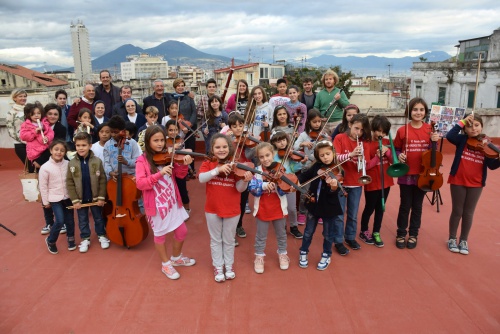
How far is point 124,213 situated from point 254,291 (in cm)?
155

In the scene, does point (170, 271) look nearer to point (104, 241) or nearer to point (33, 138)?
point (104, 241)

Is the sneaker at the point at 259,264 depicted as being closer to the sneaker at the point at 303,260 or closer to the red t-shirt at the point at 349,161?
the sneaker at the point at 303,260

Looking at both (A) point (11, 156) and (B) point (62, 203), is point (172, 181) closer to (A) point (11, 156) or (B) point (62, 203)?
(B) point (62, 203)

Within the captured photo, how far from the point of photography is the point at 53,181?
12.0 feet

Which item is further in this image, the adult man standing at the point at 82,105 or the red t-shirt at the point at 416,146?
the adult man standing at the point at 82,105

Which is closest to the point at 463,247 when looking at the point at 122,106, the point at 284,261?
the point at 284,261

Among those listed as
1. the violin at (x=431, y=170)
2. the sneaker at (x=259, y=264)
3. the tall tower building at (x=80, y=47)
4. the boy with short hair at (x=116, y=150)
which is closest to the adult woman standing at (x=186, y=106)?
the boy with short hair at (x=116, y=150)

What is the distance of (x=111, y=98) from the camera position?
5.55 m

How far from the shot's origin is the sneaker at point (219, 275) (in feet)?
10.5

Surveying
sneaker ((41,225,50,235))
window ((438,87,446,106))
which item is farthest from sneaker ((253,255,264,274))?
window ((438,87,446,106))

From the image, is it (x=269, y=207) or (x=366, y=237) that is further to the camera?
(x=366, y=237)

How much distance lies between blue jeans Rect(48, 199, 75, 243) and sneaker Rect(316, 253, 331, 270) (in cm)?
267

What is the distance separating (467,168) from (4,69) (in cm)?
4366

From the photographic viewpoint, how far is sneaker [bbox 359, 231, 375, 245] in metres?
3.91
